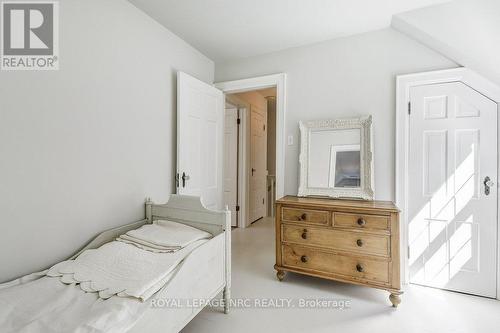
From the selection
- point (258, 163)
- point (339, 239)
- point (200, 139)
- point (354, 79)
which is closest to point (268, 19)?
point (354, 79)

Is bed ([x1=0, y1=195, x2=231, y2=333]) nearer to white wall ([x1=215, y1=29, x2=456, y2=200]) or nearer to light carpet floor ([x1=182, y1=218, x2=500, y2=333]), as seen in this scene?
light carpet floor ([x1=182, y1=218, x2=500, y2=333])

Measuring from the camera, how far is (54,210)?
60.6 inches

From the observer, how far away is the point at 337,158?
8.09 ft

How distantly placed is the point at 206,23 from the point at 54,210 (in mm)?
2003

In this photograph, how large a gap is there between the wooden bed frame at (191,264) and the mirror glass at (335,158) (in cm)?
117

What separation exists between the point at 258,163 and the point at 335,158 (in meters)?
2.37

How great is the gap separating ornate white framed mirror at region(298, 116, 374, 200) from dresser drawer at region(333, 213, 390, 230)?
37cm

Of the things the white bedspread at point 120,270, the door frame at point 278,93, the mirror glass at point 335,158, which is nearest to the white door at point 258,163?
the door frame at point 278,93

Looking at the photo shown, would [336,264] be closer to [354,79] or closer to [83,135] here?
[354,79]

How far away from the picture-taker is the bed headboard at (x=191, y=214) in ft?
6.04

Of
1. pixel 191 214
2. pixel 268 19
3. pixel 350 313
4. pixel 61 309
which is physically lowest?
pixel 350 313

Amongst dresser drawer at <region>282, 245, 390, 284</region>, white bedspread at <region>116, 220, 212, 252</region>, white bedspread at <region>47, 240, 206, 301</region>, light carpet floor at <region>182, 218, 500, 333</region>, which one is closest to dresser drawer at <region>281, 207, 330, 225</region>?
dresser drawer at <region>282, 245, 390, 284</region>

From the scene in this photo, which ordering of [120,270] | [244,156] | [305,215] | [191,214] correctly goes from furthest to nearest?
[244,156] < [305,215] < [191,214] < [120,270]

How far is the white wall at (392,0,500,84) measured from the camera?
1.68 m
